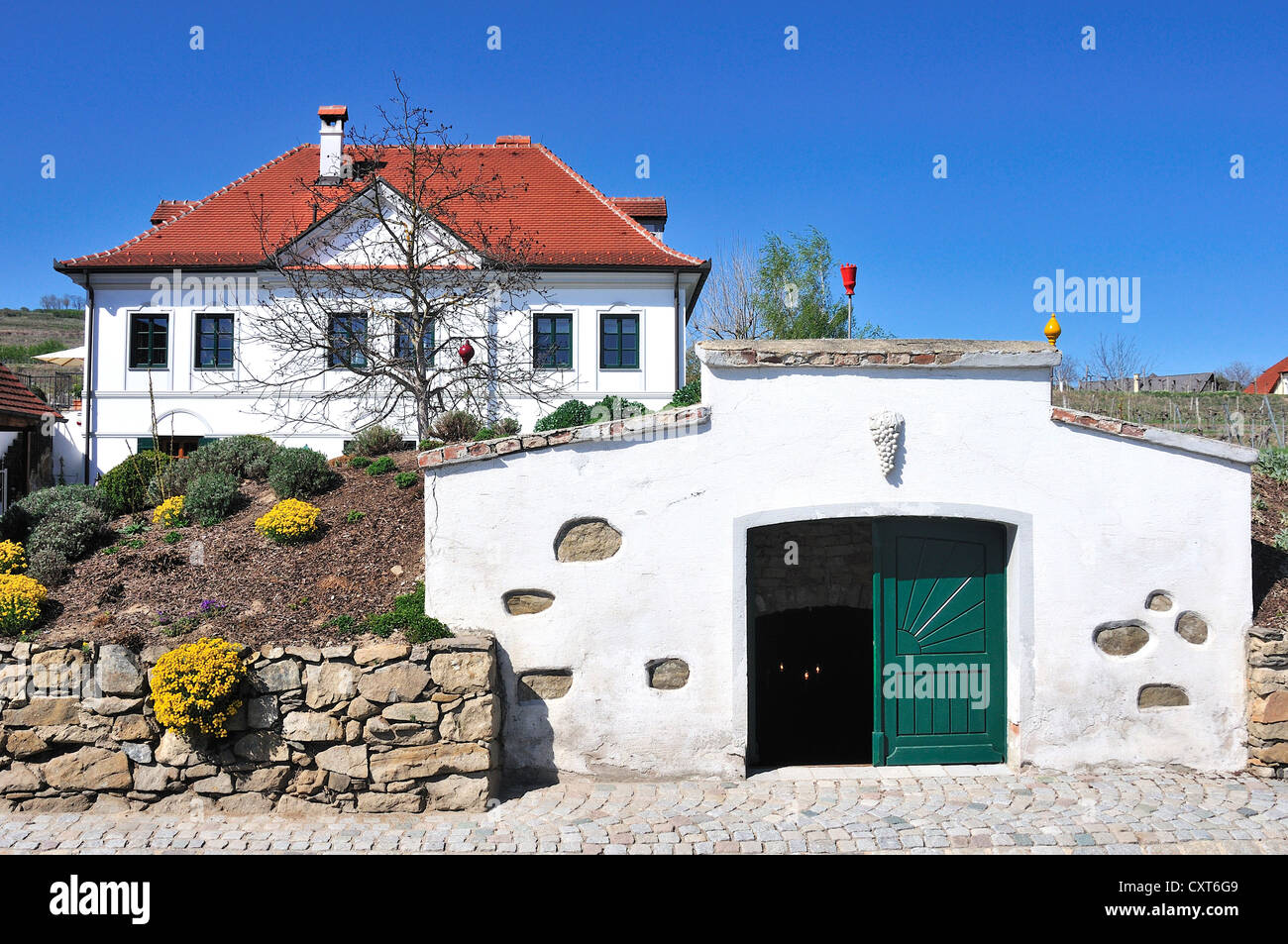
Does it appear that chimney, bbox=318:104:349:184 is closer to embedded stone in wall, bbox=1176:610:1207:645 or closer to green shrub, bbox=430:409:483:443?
green shrub, bbox=430:409:483:443

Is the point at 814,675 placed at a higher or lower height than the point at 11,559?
lower

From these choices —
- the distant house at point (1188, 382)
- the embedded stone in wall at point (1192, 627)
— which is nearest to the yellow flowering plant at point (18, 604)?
the embedded stone in wall at point (1192, 627)

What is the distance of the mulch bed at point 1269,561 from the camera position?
25.6ft

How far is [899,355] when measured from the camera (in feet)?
24.4

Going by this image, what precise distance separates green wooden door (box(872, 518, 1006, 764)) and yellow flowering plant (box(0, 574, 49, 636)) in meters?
7.74

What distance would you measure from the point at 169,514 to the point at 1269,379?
189 feet

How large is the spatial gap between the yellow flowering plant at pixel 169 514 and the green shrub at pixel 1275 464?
13257 mm


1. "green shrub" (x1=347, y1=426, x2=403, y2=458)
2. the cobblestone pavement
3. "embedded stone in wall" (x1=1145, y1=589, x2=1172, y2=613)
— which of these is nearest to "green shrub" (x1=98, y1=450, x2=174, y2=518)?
"green shrub" (x1=347, y1=426, x2=403, y2=458)

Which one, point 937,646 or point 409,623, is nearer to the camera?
point 409,623

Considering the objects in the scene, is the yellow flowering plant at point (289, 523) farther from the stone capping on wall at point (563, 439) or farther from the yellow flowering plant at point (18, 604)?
the stone capping on wall at point (563, 439)

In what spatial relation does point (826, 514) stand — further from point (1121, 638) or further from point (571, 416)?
point (571, 416)

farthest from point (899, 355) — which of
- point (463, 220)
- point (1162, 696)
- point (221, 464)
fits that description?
point (463, 220)
